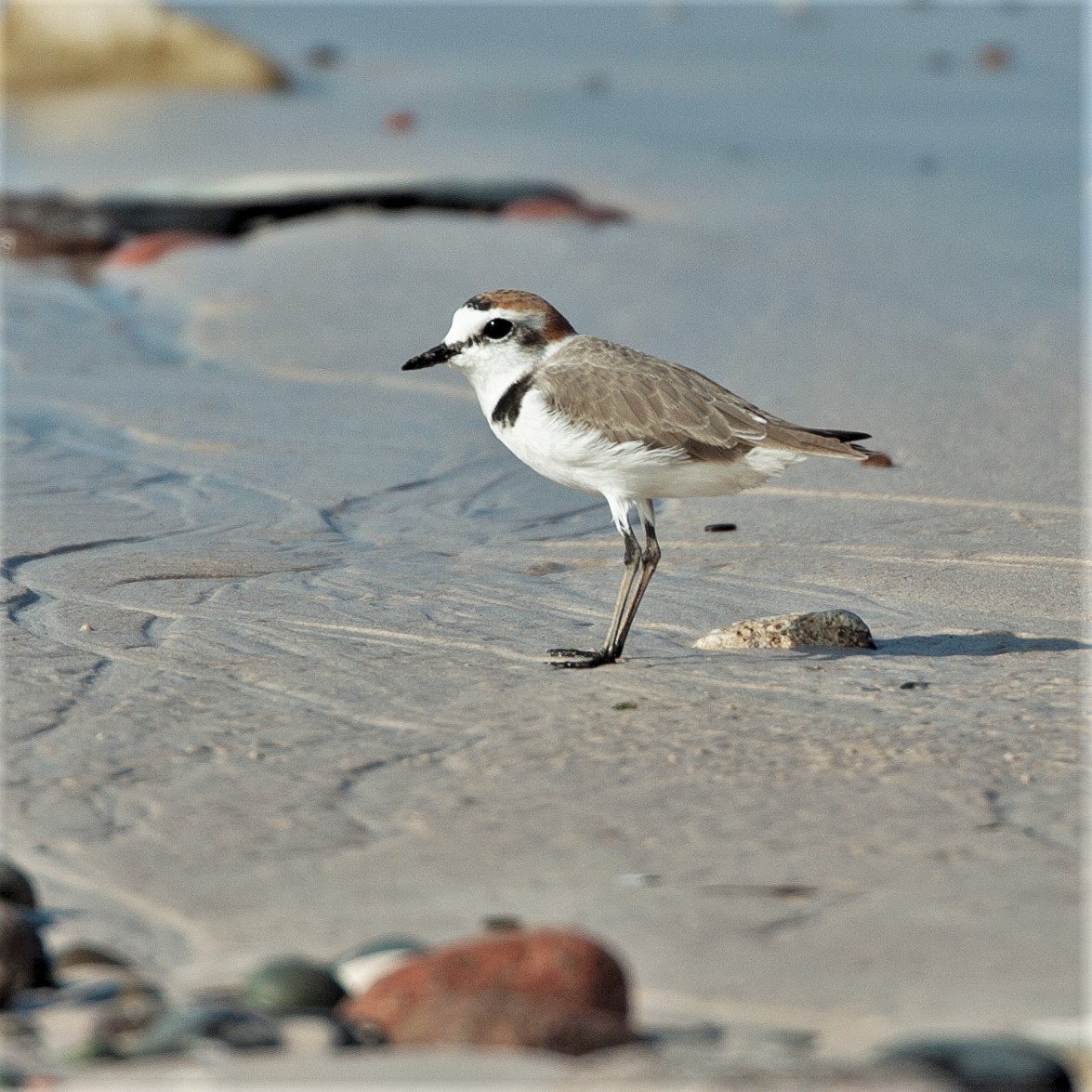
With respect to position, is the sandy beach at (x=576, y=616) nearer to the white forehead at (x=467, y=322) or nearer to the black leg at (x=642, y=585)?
the black leg at (x=642, y=585)

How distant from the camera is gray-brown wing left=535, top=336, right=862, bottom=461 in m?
5.21

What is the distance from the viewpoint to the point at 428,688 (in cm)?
485

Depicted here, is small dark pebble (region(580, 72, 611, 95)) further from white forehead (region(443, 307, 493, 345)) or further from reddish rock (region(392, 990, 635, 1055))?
reddish rock (region(392, 990, 635, 1055))

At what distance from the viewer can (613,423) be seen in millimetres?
5180

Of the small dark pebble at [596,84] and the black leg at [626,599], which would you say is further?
the small dark pebble at [596,84]

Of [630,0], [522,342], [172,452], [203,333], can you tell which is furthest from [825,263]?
[630,0]

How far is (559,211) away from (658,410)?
751 cm

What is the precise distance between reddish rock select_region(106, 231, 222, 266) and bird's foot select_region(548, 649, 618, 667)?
8472 mm

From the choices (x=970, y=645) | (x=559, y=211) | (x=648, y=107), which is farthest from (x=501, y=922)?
(x=648, y=107)

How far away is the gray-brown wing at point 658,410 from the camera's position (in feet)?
17.1

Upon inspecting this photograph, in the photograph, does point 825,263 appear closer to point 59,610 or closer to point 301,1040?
point 59,610

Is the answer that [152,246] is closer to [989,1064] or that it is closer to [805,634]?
[805,634]

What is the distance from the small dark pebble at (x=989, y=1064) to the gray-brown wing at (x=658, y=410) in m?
2.70

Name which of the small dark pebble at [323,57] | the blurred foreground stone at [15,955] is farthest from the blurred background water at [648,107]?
the blurred foreground stone at [15,955]
